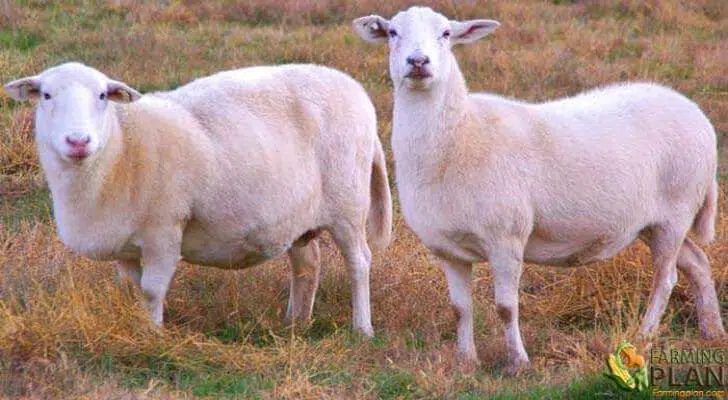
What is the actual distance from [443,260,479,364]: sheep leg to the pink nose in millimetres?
1796

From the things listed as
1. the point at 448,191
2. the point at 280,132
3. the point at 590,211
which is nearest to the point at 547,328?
the point at 590,211

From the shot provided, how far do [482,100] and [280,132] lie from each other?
1073 millimetres

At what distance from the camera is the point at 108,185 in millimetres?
5590

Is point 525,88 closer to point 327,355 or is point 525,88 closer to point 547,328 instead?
point 547,328

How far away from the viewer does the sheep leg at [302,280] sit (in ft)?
22.0

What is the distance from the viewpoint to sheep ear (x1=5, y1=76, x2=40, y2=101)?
5594mm

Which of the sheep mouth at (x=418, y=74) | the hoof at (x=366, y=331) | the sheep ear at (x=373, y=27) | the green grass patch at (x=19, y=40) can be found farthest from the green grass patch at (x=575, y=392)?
the green grass patch at (x=19, y=40)

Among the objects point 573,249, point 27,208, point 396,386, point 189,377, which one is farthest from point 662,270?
point 27,208

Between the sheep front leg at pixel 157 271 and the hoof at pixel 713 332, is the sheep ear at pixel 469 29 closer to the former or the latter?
the sheep front leg at pixel 157 271

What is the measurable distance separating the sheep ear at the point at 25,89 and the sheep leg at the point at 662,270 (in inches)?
124

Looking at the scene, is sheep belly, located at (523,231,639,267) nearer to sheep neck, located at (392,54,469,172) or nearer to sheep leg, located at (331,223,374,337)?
sheep neck, located at (392,54,469,172)

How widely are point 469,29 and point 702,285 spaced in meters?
1.89

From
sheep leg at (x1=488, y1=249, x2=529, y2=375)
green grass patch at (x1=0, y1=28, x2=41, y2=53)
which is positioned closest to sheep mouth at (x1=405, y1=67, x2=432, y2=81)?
sheep leg at (x1=488, y1=249, x2=529, y2=375)

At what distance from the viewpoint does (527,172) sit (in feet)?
18.7
